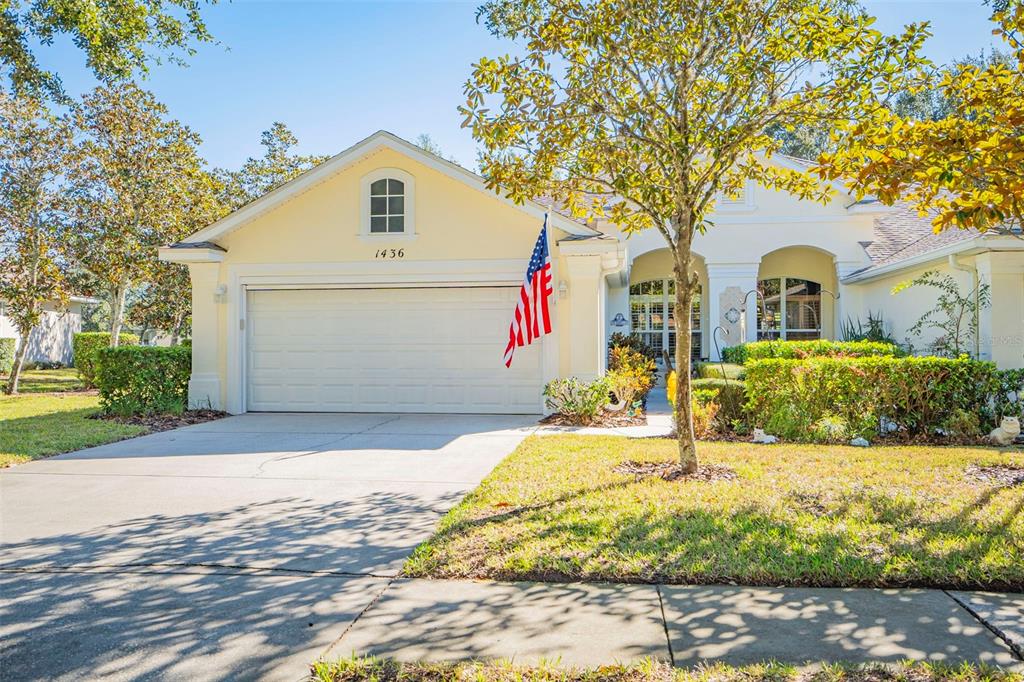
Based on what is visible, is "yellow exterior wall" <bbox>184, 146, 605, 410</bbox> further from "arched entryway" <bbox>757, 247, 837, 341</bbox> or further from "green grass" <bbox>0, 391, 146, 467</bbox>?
"arched entryway" <bbox>757, 247, 837, 341</bbox>

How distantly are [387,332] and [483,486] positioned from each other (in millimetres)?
6260

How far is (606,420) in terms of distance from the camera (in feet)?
35.1

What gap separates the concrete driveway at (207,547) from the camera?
3.20m

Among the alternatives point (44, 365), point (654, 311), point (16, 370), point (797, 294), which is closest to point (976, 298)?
point (797, 294)

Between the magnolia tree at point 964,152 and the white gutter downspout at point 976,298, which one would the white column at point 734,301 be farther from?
the magnolia tree at point 964,152

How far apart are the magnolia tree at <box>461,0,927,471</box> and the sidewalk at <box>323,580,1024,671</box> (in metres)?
2.91

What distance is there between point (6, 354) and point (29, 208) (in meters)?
8.62

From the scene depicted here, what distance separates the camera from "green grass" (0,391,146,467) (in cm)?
828

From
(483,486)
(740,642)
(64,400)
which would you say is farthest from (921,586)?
(64,400)

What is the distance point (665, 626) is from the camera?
11.0 ft

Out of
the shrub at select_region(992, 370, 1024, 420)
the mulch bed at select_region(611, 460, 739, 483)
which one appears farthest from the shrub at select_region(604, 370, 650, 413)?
the shrub at select_region(992, 370, 1024, 420)

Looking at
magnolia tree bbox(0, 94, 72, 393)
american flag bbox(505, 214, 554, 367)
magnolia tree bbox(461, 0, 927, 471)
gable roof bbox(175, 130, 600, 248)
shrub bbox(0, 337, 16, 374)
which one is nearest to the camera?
magnolia tree bbox(461, 0, 927, 471)

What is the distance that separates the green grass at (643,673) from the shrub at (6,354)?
971 inches

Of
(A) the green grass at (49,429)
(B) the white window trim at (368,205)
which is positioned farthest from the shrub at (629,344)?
(A) the green grass at (49,429)
